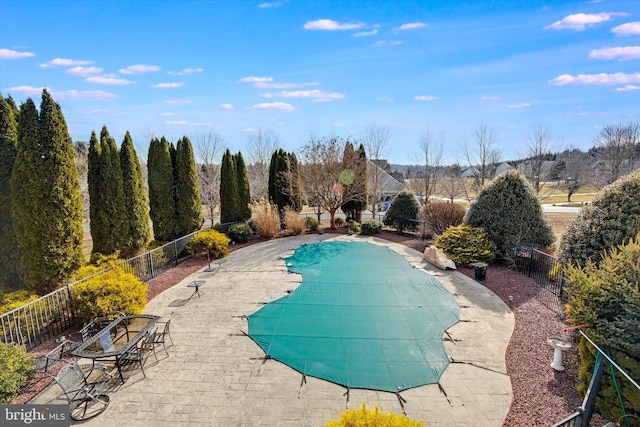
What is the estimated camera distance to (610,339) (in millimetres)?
3740

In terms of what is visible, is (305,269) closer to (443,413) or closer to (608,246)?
(443,413)

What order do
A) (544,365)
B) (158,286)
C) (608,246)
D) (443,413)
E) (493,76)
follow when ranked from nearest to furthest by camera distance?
(443,413) < (544,365) < (608,246) < (158,286) < (493,76)

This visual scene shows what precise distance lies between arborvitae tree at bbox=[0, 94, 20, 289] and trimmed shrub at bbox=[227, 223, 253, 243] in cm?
820

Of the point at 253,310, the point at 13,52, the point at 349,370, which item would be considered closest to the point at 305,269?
the point at 253,310

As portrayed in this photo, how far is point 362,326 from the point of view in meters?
6.68

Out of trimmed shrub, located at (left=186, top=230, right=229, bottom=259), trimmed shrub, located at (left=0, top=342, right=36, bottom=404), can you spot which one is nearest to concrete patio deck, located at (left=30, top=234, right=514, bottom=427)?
trimmed shrub, located at (left=0, top=342, right=36, bottom=404)

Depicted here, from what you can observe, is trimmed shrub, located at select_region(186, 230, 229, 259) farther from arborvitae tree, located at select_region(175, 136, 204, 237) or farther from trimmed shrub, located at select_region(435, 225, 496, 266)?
trimmed shrub, located at select_region(435, 225, 496, 266)

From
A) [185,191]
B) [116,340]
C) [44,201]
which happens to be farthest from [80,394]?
[185,191]

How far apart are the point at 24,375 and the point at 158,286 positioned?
4611 millimetres

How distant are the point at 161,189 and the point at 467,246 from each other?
1246 cm

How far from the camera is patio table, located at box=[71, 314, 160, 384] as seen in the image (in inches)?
177

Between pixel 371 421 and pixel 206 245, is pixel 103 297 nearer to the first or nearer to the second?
pixel 206 245

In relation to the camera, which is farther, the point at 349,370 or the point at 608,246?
the point at 608,246

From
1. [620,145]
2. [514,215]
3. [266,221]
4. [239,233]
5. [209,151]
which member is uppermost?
[209,151]
